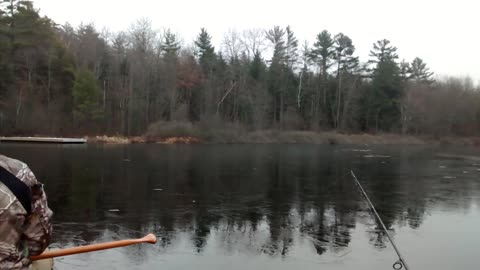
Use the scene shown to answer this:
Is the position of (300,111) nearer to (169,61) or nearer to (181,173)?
(169,61)

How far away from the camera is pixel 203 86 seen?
179 ft

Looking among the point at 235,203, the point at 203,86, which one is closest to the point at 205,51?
the point at 203,86

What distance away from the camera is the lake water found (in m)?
6.89

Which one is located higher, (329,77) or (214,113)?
(329,77)

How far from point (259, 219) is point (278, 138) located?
40998 millimetres

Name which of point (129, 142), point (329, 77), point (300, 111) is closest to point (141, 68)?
point (129, 142)

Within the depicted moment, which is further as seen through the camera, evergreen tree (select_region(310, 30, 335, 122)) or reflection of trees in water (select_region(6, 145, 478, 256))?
evergreen tree (select_region(310, 30, 335, 122))

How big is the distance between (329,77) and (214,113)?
18.3m

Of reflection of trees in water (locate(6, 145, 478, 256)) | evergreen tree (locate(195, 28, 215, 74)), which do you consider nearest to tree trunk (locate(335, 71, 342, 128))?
evergreen tree (locate(195, 28, 215, 74))

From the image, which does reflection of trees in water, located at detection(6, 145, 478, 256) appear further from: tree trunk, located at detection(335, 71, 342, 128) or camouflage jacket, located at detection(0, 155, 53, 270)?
tree trunk, located at detection(335, 71, 342, 128)

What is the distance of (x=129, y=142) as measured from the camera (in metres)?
41.7

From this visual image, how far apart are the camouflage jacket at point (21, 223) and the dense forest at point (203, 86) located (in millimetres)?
42613

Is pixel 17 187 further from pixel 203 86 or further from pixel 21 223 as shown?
pixel 203 86

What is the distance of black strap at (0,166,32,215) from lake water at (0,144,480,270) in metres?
4.25
